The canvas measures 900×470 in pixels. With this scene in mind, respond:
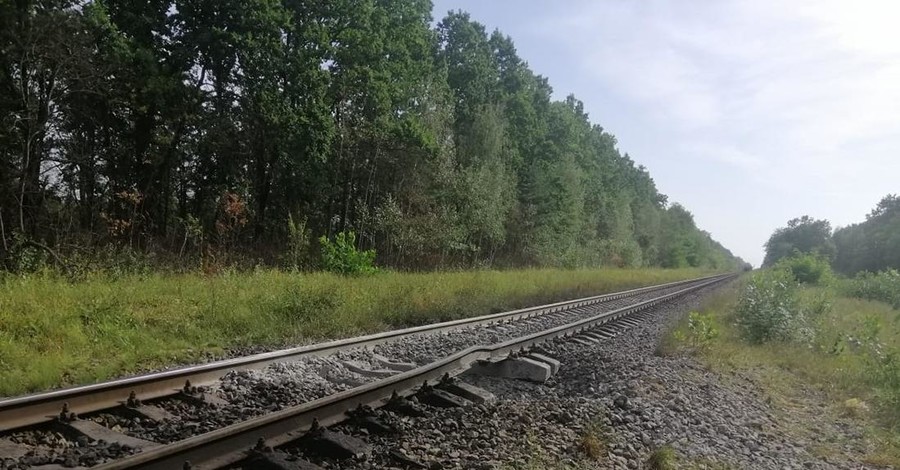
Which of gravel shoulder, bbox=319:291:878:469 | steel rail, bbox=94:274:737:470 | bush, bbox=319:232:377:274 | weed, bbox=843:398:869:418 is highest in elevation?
bush, bbox=319:232:377:274

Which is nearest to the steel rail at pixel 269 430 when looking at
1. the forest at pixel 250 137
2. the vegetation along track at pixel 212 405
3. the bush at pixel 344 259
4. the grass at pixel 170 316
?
the vegetation along track at pixel 212 405

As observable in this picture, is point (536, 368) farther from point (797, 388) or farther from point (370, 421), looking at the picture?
point (797, 388)

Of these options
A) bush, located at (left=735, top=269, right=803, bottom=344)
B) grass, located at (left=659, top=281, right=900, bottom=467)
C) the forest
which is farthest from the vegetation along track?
bush, located at (left=735, top=269, right=803, bottom=344)

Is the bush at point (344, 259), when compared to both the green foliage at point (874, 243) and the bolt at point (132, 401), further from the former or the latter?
the green foliage at point (874, 243)

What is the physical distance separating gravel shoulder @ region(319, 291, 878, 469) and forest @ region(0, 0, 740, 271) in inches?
417

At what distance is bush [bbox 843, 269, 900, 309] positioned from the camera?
41.6 meters

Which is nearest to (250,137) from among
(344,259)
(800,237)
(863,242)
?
(344,259)

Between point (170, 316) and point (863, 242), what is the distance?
10742 cm

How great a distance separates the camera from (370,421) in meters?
5.02

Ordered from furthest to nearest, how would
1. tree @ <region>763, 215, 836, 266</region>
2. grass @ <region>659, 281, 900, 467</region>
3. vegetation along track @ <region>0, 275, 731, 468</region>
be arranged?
1. tree @ <region>763, 215, 836, 266</region>
2. grass @ <region>659, 281, 900, 467</region>
3. vegetation along track @ <region>0, 275, 731, 468</region>

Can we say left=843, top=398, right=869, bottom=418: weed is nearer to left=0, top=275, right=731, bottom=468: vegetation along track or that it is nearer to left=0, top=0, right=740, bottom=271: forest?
left=0, top=275, right=731, bottom=468: vegetation along track

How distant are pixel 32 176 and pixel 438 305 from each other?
11700 mm

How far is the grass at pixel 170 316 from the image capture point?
6.96 metres

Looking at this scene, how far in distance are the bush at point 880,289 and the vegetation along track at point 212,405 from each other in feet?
139
